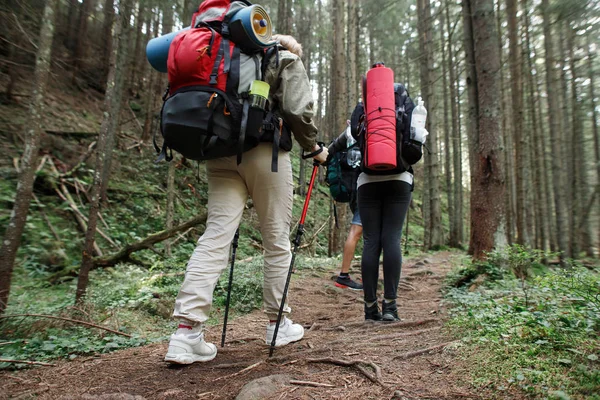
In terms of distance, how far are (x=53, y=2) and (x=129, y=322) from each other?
11.4 feet

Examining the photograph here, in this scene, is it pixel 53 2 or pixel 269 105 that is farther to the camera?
pixel 53 2

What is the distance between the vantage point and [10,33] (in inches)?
350

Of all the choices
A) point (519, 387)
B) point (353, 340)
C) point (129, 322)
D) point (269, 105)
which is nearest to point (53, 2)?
point (269, 105)

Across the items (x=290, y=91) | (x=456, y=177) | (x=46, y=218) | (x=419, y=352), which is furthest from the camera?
(x=456, y=177)

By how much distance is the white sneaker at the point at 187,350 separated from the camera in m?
2.15

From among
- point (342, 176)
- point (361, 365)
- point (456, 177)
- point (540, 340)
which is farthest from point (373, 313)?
point (456, 177)

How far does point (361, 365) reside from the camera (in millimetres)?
2018

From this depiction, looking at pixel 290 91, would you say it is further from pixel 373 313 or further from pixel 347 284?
pixel 347 284

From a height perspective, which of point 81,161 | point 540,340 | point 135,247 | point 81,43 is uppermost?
point 81,43

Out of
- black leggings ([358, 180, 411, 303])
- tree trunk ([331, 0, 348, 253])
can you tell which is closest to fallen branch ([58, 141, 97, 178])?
tree trunk ([331, 0, 348, 253])

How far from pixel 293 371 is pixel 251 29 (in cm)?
204

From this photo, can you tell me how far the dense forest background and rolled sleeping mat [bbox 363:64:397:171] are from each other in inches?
67.2

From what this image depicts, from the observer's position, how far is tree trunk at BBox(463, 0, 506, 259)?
491 centimetres

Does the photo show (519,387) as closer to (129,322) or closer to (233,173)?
(233,173)
